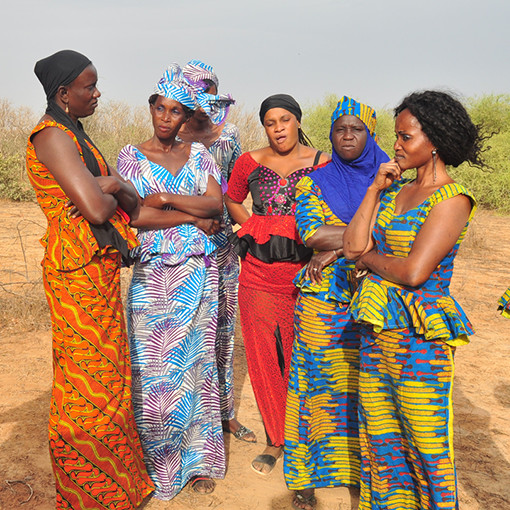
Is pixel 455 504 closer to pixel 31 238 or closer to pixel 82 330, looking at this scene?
pixel 82 330

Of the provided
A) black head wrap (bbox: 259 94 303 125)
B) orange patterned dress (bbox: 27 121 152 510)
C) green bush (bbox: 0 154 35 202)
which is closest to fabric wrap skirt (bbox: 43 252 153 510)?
orange patterned dress (bbox: 27 121 152 510)

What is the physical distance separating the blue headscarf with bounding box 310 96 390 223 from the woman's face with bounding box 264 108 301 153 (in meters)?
0.42

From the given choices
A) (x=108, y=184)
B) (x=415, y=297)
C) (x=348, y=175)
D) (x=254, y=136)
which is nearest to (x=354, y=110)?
(x=348, y=175)

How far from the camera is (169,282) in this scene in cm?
328

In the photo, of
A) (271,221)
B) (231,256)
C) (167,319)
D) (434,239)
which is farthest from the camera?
(231,256)

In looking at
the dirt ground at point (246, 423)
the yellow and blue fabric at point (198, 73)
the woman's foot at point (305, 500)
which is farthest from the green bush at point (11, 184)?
the woman's foot at point (305, 500)

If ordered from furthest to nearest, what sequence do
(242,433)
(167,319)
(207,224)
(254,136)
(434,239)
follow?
(254,136), (242,433), (207,224), (167,319), (434,239)

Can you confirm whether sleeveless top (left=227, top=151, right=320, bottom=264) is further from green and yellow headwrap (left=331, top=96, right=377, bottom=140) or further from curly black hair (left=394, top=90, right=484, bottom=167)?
curly black hair (left=394, top=90, right=484, bottom=167)

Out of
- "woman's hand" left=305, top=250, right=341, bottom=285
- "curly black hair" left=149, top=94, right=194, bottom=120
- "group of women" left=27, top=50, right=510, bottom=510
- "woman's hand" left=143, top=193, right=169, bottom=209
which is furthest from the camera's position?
"curly black hair" left=149, top=94, right=194, bottom=120

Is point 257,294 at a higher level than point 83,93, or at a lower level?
lower

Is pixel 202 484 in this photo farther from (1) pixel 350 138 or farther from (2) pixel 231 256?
(1) pixel 350 138

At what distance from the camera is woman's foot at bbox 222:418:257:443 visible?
13.5 feet

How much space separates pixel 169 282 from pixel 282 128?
1.15 metres

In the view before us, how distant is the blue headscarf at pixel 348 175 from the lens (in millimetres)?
3131
